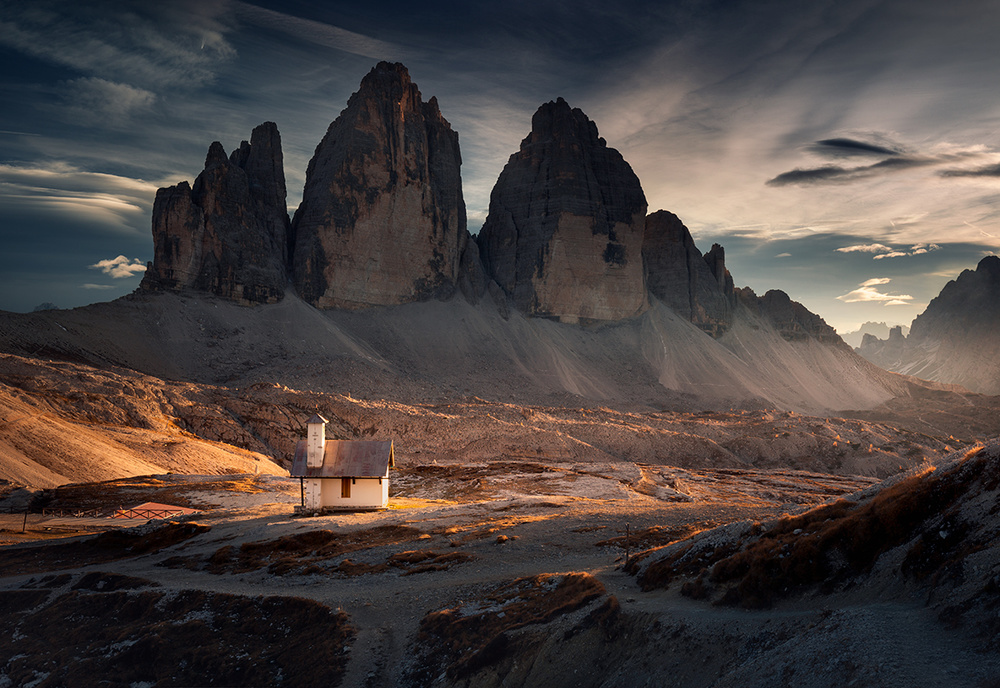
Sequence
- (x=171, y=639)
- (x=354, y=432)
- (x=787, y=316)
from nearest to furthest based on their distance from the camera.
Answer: (x=171, y=639) < (x=354, y=432) < (x=787, y=316)

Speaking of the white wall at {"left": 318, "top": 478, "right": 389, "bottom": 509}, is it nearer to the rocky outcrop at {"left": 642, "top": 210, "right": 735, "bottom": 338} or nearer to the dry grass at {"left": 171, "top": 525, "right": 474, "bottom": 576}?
the dry grass at {"left": 171, "top": 525, "right": 474, "bottom": 576}

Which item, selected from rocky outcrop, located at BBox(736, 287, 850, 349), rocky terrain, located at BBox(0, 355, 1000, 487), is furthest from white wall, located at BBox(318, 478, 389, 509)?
rocky outcrop, located at BBox(736, 287, 850, 349)

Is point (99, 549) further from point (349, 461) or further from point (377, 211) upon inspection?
point (377, 211)

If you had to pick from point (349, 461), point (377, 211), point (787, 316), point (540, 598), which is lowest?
point (540, 598)

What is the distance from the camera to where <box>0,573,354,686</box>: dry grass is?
14766 mm

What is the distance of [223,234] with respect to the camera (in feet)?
315

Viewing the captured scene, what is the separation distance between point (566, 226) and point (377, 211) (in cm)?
3676

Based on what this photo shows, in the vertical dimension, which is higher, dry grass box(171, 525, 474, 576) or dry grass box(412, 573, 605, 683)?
dry grass box(412, 573, 605, 683)

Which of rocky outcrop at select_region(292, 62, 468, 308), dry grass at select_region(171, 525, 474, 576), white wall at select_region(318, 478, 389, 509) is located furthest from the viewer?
rocky outcrop at select_region(292, 62, 468, 308)

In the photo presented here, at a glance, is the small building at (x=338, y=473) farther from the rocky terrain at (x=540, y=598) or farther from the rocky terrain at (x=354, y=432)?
the rocky terrain at (x=354, y=432)

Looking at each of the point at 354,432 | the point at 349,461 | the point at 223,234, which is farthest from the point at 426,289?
the point at 349,461

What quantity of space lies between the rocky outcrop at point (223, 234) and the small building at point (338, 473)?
70395mm

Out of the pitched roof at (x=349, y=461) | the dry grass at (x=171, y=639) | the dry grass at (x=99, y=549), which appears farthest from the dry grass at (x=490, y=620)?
the pitched roof at (x=349, y=461)

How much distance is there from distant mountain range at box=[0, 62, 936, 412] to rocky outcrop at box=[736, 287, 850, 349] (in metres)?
11.0
